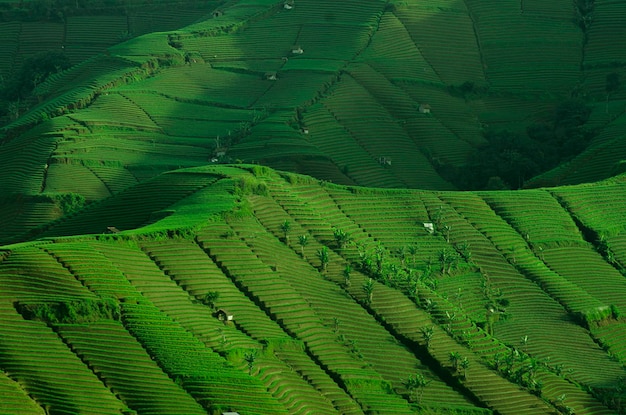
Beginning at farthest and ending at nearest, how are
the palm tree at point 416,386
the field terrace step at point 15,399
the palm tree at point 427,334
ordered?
1. the palm tree at point 427,334
2. the palm tree at point 416,386
3. the field terrace step at point 15,399

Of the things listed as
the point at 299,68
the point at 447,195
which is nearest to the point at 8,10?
the point at 299,68

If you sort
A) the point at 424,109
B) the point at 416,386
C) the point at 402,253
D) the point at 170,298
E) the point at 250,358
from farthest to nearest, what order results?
the point at 424,109 → the point at 402,253 → the point at 416,386 → the point at 170,298 → the point at 250,358

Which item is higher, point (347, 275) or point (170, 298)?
point (347, 275)

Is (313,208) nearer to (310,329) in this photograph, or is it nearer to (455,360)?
(310,329)

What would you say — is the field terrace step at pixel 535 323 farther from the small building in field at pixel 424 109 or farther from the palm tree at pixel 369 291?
the small building in field at pixel 424 109

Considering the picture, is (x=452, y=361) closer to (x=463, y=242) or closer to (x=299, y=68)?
(x=463, y=242)

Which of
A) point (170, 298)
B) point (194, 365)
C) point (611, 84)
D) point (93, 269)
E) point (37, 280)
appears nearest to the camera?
point (194, 365)

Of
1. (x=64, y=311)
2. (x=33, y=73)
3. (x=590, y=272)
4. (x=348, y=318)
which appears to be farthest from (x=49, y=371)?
(x=33, y=73)

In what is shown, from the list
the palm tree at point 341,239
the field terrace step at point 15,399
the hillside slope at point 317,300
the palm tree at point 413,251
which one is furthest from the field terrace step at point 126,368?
the palm tree at point 413,251
